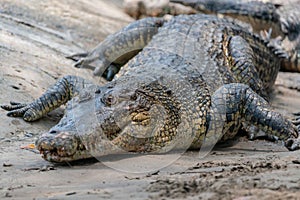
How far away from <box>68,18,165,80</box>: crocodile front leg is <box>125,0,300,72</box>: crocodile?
3100 mm

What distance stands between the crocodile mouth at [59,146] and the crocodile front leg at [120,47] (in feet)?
10.0

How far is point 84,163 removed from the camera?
3736 millimetres

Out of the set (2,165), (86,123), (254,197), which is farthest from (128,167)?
(254,197)

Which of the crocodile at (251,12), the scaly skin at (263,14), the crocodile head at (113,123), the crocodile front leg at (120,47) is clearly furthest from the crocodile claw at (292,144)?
the crocodile at (251,12)

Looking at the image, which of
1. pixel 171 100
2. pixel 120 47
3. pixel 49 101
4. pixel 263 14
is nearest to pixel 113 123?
pixel 171 100

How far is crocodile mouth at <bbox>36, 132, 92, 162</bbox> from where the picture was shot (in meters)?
3.58

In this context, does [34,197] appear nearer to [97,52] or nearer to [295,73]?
[97,52]

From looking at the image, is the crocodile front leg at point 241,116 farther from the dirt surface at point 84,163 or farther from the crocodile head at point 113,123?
the crocodile head at point 113,123

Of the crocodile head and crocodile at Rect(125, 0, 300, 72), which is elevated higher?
crocodile at Rect(125, 0, 300, 72)

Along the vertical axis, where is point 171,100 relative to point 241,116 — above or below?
above

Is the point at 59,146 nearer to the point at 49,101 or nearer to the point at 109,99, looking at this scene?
the point at 109,99

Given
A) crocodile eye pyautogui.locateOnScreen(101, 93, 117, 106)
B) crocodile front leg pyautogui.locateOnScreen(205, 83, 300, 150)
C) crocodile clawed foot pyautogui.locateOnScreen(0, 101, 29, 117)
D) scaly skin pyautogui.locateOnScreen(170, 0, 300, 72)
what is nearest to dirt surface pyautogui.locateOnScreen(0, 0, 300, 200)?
crocodile clawed foot pyautogui.locateOnScreen(0, 101, 29, 117)

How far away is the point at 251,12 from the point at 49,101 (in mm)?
5688

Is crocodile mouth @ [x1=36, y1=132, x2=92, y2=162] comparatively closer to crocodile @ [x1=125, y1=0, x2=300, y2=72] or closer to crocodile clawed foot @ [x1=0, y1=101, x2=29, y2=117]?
crocodile clawed foot @ [x1=0, y1=101, x2=29, y2=117]
